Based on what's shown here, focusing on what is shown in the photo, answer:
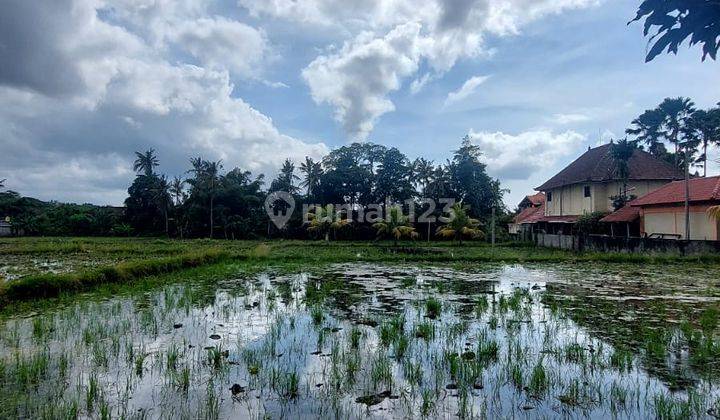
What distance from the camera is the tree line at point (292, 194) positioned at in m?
43.0

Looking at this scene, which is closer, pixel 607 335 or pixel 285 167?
pixel 607 335

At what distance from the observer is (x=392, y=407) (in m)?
3.84

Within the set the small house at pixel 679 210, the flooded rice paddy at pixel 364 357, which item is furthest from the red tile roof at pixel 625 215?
the flooded rice paddy at pixel 364 357

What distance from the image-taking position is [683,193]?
22859mm

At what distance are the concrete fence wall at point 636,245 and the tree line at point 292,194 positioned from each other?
15938mm

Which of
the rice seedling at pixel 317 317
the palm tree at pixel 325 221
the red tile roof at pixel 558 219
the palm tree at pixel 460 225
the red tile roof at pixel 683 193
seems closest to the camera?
the rice seedling at pixel 317 317

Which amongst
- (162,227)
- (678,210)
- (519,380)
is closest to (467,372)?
(519,380)

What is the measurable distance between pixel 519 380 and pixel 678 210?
23.3m

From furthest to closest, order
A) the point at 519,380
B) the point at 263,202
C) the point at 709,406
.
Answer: the point at 263,202 < the point at 519,380 < the point at 709,406

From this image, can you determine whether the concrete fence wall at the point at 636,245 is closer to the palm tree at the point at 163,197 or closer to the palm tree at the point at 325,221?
the palm tree at the point at 325,221

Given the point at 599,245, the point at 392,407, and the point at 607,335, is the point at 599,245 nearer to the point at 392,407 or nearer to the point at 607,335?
the point at 607,335

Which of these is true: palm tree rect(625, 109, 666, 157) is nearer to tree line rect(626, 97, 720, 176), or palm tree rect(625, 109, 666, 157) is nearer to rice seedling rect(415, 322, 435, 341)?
tree line rect(626, 97, 720, 176)

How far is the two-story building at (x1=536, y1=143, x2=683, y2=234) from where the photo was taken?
95.9ft

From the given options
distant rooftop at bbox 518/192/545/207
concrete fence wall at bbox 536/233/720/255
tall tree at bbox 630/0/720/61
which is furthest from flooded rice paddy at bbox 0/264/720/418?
distant rooftop at bbox 518/192/545/207
